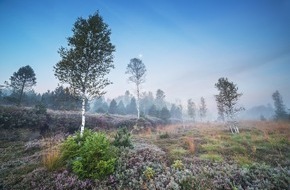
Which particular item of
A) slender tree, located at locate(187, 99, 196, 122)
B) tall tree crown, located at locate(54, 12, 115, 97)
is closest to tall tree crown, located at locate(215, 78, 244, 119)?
tall tree crown, located at locate(54, 12, 115, 97)

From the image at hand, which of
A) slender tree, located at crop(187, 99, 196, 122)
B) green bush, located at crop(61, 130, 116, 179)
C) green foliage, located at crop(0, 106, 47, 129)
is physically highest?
slender tree, located at crop(187, 99, 196, 122)

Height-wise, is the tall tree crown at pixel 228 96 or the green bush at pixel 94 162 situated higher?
the tall tree crown at pixel 228 96

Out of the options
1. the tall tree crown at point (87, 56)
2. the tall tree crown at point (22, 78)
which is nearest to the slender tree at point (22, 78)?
the tall tree crown at point (22, 78)

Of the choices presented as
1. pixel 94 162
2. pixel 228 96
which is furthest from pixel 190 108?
pixel 94 162

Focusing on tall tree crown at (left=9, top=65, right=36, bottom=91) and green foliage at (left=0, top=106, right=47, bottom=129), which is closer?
green foliage at (left=0, top=106, right=47, bottom=129)

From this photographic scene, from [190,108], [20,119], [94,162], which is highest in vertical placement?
[190,108]

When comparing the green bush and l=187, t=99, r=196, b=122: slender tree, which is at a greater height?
l=187, t=99, r=196, b=122: slender tree

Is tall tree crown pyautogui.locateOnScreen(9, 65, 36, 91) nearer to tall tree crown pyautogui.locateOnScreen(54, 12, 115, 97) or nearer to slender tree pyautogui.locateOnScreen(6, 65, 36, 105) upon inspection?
slender tree pyautogui.locateOnScreen(6, 65, 36, 105)

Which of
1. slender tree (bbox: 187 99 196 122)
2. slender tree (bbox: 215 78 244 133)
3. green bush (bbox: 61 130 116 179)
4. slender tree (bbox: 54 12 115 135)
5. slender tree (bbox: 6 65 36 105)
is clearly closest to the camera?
green bush (bbox: 61 130 116 179)

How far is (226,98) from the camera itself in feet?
76.7

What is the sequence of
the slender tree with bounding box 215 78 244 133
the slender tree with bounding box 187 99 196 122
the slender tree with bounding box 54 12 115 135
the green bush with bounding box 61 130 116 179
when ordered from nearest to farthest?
the green bush with bounding box 61 130 116 179
the slender tree with bounding box 54 12 115 135
the slender tree with bounding box 215 78 244 133
the slender tree with bounding box 187 99 196 122

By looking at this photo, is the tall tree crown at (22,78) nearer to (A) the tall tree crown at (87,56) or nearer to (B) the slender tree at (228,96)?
(A) the tall tree crown at (87,56)

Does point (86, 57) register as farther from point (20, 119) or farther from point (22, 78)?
point (22, 78)

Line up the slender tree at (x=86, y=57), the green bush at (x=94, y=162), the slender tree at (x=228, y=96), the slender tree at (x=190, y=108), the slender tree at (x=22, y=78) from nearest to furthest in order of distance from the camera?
the green bush at (x=94, y=162) → the slender tree at (x=86, y=57) → the slender tree at (x=228, y=96) → the slender tree at (x=22, y=78) → the slender tree at (x=190, y=108)
